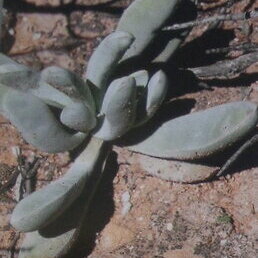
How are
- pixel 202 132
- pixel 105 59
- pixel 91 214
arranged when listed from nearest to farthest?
pixel 202 132 < pixel 105 59 < pixel 91 214

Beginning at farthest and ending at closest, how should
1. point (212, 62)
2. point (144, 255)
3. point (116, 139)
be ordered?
point (212, 62), point (116, 139), point (144, 255)

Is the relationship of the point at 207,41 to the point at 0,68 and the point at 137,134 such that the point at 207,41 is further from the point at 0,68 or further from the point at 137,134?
the point at 0,68

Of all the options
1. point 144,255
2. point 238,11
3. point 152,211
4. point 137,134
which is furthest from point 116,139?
point 238,11

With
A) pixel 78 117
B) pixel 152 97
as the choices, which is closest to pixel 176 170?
pixel 152 97

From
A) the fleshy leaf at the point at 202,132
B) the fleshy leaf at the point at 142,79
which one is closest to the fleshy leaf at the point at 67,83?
the fleshy leaf at the point at 142,79

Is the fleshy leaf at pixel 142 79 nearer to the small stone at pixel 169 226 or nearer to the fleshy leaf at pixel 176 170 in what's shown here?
the fleshy leaf at pixel 176 170

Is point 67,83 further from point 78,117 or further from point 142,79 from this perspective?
point 142,79

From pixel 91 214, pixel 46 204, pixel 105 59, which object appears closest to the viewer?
pixel 46 204
